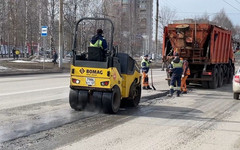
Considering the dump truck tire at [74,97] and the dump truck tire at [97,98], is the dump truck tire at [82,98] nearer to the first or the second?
the dump truck tire at [74,97]

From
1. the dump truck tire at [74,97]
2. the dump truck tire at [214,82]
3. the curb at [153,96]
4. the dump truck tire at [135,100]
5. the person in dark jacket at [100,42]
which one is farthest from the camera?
the dump truck tire at [214,82]

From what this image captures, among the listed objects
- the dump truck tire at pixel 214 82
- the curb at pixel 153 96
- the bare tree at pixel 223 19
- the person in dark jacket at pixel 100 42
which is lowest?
the curb at pixel 153 96

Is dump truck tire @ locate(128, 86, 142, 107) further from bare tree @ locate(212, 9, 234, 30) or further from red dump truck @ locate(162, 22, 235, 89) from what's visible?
bare tree @ locate(212, 9, 234, 30)

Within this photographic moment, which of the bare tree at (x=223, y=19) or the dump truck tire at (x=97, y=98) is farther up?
the bare tree at (x=223, y=19)

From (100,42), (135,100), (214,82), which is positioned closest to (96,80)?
(100,42)

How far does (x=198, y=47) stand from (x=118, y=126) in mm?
10640

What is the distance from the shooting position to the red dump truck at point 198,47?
56.7ft

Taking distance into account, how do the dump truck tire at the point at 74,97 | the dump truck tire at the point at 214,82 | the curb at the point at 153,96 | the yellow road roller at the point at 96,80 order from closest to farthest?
the yellow road roller at the point at 96,80 < the dump truck tire at the point at 74,97 < the curb at the point at 153,96 < the dump truck tire at the point at 214,82

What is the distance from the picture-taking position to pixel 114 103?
366 inches

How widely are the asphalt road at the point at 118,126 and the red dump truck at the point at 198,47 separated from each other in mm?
6074

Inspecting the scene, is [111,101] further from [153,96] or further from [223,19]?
[223,19]

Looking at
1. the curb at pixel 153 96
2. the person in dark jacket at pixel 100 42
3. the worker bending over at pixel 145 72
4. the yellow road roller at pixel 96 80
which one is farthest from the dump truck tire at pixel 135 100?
the worker bending over at pixel 145 72

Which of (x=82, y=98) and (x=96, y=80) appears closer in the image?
(x=96, y=80)

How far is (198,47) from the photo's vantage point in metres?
17.4
